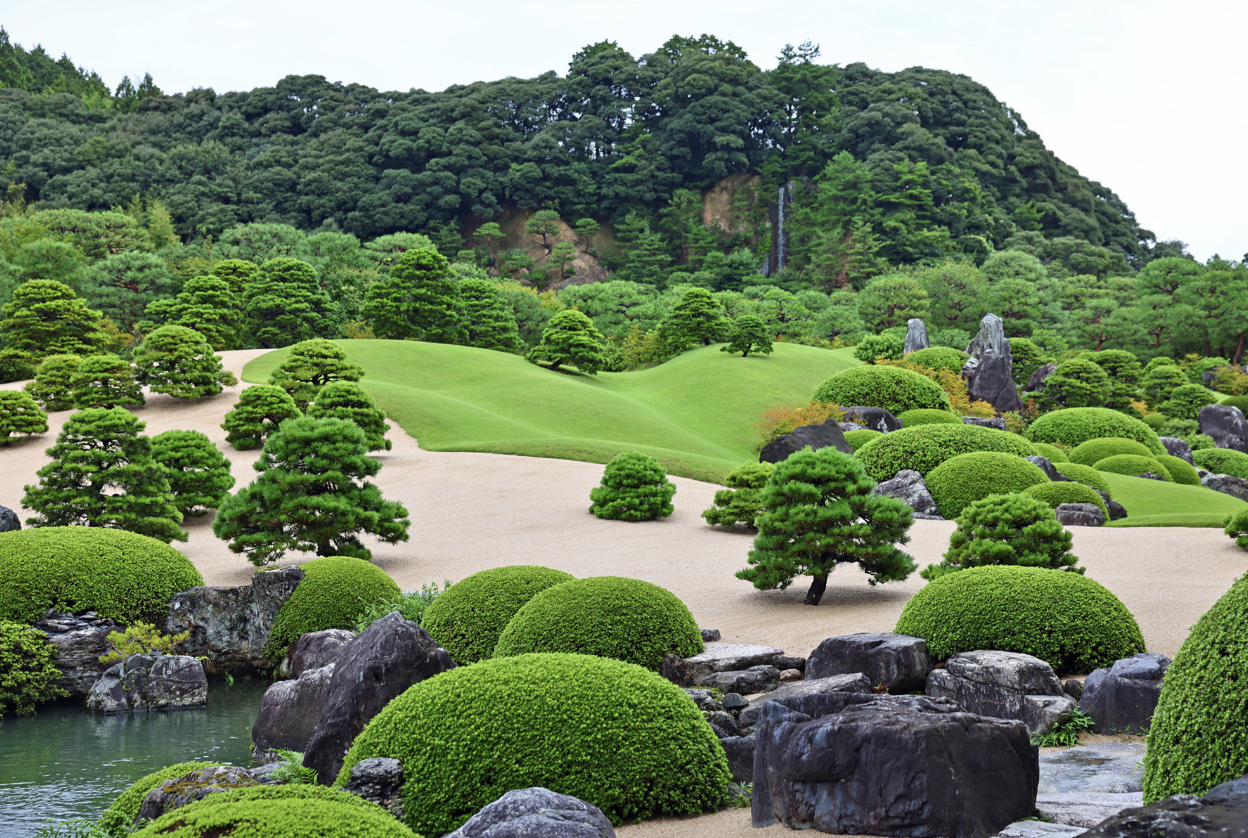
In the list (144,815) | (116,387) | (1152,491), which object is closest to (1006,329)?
(1152,491)

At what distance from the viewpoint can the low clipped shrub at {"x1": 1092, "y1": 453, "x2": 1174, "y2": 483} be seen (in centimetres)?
2409

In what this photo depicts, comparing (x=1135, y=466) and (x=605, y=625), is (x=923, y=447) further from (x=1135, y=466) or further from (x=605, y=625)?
(x=605, y=625)

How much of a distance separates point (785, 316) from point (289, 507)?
39.6m

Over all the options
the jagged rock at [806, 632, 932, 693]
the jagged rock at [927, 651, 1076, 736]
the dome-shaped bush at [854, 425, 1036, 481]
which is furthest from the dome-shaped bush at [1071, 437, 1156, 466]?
the jagged rock at [927, 651, 1076, 736]

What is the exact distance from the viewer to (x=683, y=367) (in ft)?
137

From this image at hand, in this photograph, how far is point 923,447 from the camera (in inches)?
789

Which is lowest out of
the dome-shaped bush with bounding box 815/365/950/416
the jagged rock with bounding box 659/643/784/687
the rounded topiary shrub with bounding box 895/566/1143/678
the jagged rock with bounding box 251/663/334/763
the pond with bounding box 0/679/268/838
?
the pond with bounding box 0/679/268/838

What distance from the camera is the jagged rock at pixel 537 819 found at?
3.76 m

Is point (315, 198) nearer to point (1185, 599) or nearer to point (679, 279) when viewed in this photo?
point (679, 279)

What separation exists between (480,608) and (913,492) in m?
10.8

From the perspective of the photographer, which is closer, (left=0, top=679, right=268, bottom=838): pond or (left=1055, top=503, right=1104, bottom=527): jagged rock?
(left=0, top=679, right=268, bottom=838): pond

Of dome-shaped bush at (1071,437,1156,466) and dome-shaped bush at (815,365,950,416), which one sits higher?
dome-shaped bush at (815,365,950,416)

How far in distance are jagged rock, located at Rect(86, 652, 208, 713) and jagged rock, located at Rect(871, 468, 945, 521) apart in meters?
11.9

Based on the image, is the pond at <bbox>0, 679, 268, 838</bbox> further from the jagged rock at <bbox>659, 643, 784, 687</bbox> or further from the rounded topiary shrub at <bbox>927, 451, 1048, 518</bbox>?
the rounded topiary shrub at <bbox>927, 451, 1048, 518</bbox>
